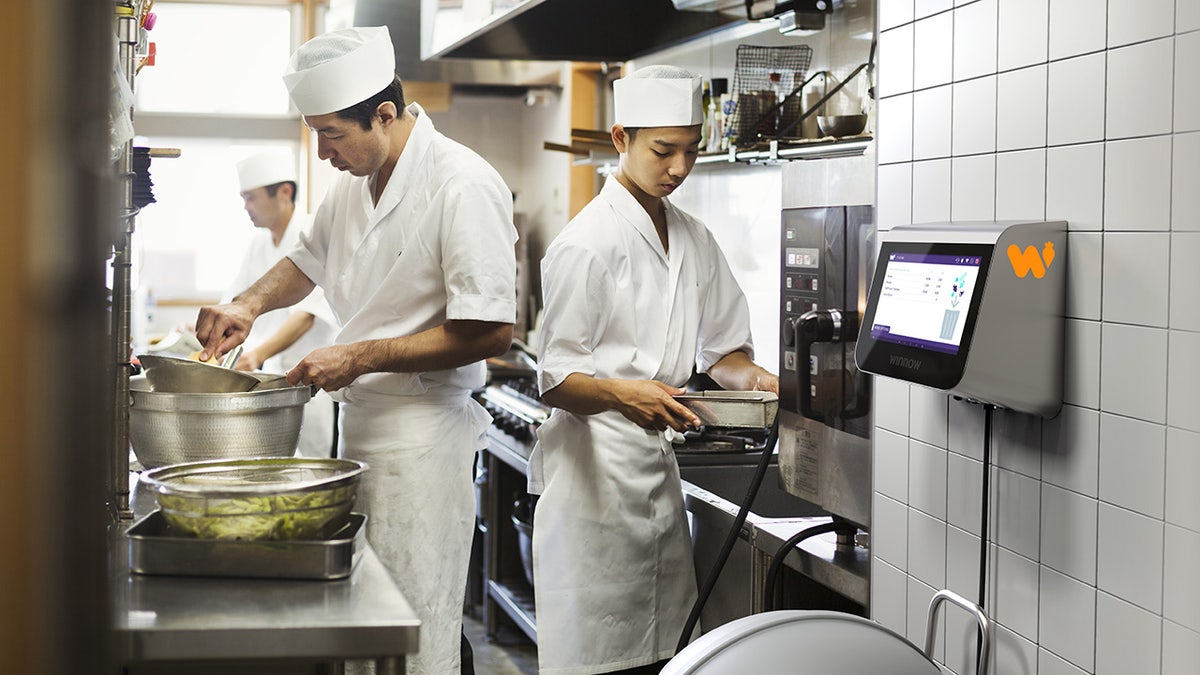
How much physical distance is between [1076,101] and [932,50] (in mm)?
377

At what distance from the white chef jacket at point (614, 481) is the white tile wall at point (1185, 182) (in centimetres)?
140

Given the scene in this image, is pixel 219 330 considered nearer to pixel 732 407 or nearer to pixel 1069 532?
pixel 732 407

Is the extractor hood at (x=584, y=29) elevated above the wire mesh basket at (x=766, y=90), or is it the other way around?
the extractor hood at (x=584, y=29)

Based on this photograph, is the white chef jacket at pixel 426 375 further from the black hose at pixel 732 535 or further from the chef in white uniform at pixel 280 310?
the chef in white uniform at pixel 280 310

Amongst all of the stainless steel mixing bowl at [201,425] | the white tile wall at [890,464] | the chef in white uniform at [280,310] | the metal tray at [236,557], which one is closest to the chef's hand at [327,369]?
the stainless steel mixing bowl at [201,425]

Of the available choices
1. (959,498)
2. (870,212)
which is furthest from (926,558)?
(870,212)

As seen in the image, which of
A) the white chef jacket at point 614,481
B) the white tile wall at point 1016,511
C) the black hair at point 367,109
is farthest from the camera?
the white chef jacket at point 614,481

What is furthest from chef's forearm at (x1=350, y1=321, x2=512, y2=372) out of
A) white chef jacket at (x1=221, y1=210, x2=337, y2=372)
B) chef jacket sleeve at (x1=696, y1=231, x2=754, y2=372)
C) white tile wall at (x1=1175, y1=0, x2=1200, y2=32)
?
white chef jacket at (x1=221, y1=210, x2=337, y2=372)

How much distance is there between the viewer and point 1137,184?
1.41 metres

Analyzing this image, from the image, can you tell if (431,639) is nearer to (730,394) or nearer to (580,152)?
(730,394)

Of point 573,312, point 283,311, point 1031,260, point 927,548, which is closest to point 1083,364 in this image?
point 1031,260

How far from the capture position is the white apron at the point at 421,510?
247 centimetres

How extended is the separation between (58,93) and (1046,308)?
137cm

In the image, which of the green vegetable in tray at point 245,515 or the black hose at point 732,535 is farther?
the black hose at point 732,535
